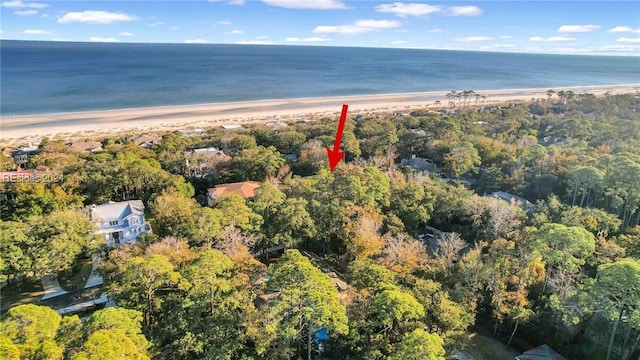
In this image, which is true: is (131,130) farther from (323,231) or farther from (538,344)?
(538,344)

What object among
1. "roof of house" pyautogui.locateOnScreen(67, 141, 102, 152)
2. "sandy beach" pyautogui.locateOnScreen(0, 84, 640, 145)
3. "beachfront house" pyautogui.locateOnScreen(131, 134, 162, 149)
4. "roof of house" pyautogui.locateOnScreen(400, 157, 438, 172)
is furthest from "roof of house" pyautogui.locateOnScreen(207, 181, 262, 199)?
"sandy beach" pyautogui.locateOnScreen(0, 84, 640, 145)

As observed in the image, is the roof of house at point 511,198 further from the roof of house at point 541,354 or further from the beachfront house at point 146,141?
the beachfront house at point 146,141

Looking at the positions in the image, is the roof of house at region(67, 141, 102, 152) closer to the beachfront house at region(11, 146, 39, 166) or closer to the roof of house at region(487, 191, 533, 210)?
the beachfront house at region(11, 146, 39, 166)

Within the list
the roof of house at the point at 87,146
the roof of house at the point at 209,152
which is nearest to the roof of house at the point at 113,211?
the roof of house at the point at 209,152

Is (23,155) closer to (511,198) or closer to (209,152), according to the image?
(209,152)

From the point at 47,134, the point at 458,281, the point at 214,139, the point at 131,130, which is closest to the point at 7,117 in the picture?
the point at 47,134

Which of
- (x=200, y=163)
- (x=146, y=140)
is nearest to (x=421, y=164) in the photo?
(x=200, y=163)
